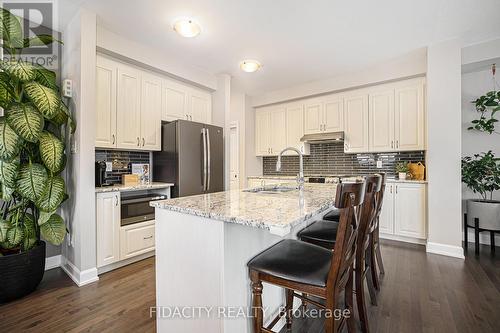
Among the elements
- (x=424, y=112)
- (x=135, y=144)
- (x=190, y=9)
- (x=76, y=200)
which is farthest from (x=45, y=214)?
(x=424, y=112)

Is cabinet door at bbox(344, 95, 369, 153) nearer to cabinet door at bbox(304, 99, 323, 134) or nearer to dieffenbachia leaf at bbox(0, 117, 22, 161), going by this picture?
cabinet door at bbox(304, 99, 323, 134)

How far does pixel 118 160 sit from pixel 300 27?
2.86m

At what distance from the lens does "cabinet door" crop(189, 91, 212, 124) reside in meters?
3.80

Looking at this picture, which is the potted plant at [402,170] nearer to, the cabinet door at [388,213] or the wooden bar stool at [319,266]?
the cabinet door at [388,213]

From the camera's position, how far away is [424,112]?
3.45 meters

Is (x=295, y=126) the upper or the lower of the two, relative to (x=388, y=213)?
upper

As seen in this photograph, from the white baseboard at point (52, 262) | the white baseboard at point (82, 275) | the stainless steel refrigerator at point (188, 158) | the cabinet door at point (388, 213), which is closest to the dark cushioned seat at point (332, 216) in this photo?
the cabinet door at point (388, 213)

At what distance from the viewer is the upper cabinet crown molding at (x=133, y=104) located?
107 inches

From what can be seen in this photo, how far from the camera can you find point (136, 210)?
2764mm

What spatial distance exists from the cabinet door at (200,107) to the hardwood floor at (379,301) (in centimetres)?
237

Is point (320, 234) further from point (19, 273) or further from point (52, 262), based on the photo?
point (52, 262)

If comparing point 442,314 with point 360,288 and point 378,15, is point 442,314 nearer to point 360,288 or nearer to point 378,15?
point 360,288

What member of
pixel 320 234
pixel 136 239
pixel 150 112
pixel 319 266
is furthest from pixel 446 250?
pixel 150 112

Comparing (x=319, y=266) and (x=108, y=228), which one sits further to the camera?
(x=108, y=228)
